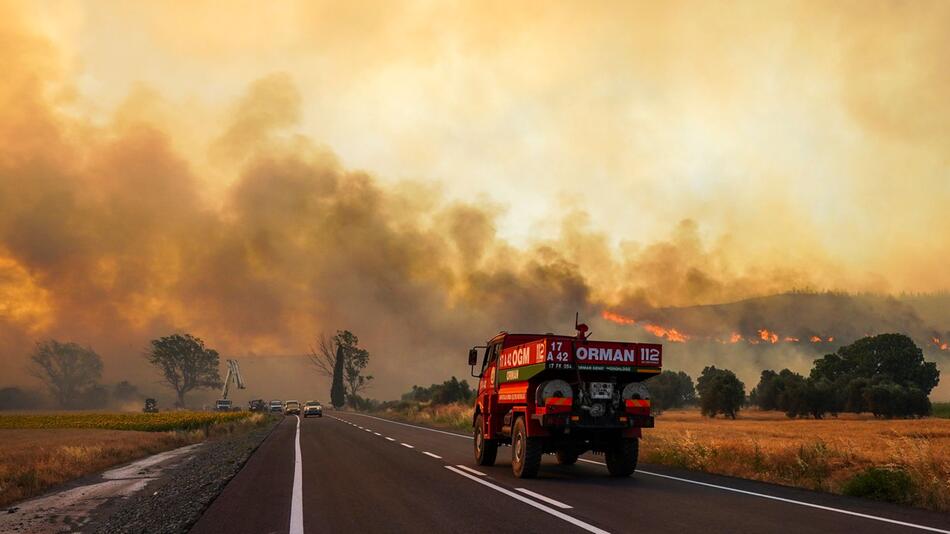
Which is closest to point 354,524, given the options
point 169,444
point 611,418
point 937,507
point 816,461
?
point 611,418

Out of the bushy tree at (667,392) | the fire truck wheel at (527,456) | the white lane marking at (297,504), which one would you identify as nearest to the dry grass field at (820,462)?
the fire truck wheel at (527,456)

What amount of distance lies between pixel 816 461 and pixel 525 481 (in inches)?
269

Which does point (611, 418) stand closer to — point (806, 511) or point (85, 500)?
Result: point (806, 511)

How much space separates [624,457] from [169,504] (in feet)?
29.9

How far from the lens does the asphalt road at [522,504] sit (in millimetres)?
8602

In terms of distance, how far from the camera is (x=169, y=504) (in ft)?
38.4

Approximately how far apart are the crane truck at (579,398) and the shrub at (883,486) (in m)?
3.99

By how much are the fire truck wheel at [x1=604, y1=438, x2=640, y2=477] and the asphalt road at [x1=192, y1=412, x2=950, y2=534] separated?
1.40 ft

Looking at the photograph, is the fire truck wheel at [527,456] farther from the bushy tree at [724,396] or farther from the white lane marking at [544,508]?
the bushy tree at [724,396]

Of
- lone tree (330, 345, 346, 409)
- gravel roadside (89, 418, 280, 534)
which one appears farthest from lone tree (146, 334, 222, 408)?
gravel roadside (89, 418, 280, 534)

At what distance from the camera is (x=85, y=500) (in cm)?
1477

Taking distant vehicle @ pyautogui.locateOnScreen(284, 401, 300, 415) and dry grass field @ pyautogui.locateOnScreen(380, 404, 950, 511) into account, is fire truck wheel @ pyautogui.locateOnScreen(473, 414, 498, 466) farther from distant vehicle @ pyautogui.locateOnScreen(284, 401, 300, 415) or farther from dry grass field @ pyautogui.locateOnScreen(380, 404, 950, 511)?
distant vehicle @ pyautogui.locateOnScreen(284, 401, 300, 415)

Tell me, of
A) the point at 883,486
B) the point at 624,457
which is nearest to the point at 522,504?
the point at 624,457

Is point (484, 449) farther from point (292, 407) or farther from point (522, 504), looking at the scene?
point (292, 407)
